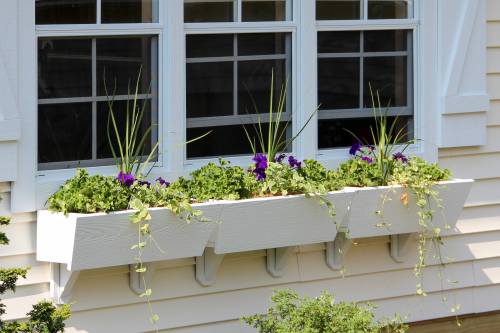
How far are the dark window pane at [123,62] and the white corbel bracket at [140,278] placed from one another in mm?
951

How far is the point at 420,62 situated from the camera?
24.8ft

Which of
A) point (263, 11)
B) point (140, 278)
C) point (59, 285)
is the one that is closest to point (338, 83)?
point (263, 11)

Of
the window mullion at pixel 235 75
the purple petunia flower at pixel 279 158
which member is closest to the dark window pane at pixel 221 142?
the window mullion at pixel 235 75

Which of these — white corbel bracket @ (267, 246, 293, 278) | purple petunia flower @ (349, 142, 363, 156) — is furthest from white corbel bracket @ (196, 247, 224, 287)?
purple petunia flower @ (349, 142, 363, 156)

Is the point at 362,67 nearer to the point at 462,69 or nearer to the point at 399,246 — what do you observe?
the point at 462,69

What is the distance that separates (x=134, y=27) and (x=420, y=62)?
1.99 m

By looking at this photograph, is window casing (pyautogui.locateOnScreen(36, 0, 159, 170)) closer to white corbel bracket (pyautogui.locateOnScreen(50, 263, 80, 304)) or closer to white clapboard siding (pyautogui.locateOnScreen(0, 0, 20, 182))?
white clapboard siding (pyautogui.locateOnScreen(0, 0, 20, 182))

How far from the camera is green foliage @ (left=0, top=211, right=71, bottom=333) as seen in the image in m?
5.38

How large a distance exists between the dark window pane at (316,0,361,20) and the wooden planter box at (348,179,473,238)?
3.51 feet

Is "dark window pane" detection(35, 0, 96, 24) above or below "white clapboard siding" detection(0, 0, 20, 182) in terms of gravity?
above

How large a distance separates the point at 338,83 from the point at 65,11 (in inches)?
72.0

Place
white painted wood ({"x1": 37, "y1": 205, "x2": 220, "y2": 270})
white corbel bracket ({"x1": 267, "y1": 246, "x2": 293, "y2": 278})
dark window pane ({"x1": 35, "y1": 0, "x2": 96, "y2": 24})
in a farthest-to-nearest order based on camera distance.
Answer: white corbel bracket ({"x1": 267, "y1": 246, "x2": 293, "y2": 278}), dark window pane ({"x1": 35, "y1": 0, "x2": 96, "y2": 24}), white painted wood ({"x1": 37, "y1": 205, "x2": 220, "y2": 270})

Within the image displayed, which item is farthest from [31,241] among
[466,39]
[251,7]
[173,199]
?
[466,39]

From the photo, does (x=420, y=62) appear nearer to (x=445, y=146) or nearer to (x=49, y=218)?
(x=445, y=146)
